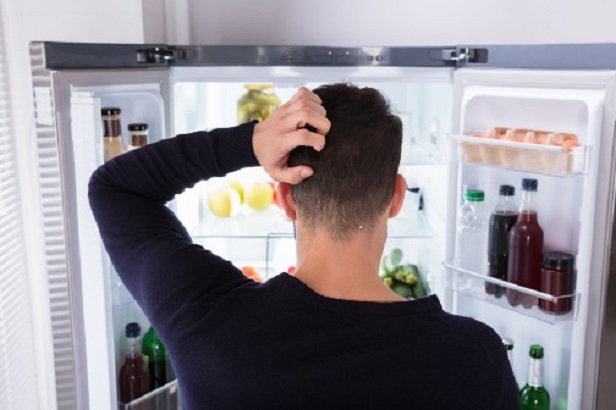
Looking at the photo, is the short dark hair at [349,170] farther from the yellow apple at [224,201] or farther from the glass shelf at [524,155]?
the yellow apple at [224,201]

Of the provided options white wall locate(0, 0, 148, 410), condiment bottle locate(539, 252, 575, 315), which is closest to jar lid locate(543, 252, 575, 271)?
condiment bottle locate(539, 252, 575, 315)

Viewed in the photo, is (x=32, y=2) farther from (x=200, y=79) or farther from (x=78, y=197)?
A: (x=78, y=197)

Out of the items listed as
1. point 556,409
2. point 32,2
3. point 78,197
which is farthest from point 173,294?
point 32,2

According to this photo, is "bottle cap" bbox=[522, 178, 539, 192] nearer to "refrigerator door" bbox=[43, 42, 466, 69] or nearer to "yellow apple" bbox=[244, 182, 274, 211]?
"refrigerator door" bbox=[43, 42, 466, 69]

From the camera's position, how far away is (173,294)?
0.96 m

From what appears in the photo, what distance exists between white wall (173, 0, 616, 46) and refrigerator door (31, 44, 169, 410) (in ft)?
2.68

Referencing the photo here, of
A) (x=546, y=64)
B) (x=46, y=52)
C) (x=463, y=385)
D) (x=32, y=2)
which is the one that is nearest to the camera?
(x=463, y=385)

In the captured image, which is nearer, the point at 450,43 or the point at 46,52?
the point at 46,52

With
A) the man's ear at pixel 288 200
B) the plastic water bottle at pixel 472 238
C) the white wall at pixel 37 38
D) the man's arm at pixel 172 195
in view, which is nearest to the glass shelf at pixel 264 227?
the plastic water bottle at pixel 472 238

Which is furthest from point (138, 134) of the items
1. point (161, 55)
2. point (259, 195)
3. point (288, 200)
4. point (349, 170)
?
point (349, 170)

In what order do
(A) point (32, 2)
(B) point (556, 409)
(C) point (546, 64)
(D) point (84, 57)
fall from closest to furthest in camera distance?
(D) point (84, 57), (C) point (546, 64), (B) point (556, 409), (A) point (32, 2)

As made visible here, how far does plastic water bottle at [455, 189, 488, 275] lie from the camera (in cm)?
197

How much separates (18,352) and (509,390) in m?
1.67

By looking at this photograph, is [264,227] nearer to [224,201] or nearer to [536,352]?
[224,201]
